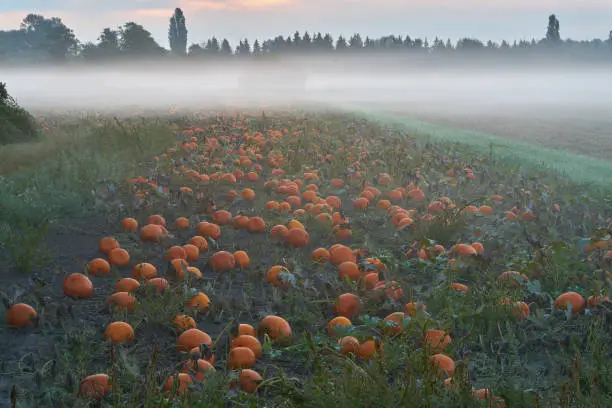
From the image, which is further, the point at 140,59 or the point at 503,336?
the point at 140,59

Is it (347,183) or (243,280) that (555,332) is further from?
(347,183)

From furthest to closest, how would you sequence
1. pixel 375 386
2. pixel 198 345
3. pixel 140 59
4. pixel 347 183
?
pixel 140 59, pixel 347 183, pixel 198 345, pixel 375 386

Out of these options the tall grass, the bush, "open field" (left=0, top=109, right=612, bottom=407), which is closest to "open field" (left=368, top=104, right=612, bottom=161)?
"open field" (left=0, top=109, right=612, bottom=407)

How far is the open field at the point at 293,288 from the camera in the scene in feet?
9.34

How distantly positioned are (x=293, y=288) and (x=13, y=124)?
25.9ft

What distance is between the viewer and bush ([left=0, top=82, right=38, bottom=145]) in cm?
984

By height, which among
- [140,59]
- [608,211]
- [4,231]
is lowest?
[608,211]

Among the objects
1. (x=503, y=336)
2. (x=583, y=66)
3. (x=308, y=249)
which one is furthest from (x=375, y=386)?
(x=583, y=66)

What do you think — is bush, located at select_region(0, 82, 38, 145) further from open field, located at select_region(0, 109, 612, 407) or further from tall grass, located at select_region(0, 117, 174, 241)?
open field, located at select_region(0, 109, 612, 407)

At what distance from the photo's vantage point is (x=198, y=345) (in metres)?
3.41

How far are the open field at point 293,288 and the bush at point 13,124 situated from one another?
5.37 ft

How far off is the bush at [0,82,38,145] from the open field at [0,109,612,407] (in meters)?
1.64

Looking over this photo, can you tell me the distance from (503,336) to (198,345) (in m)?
1.94

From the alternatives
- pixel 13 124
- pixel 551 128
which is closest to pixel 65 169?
pixel 13 124
